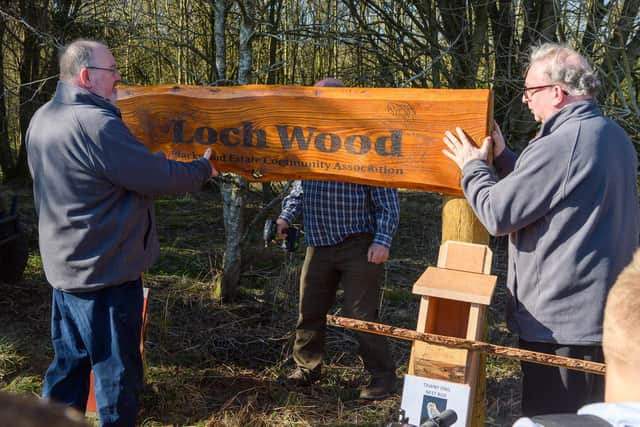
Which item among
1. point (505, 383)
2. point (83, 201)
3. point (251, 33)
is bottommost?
point (505, 383)

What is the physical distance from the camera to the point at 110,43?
6.09 metres

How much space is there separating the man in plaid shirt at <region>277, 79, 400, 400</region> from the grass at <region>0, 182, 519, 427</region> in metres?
0.35

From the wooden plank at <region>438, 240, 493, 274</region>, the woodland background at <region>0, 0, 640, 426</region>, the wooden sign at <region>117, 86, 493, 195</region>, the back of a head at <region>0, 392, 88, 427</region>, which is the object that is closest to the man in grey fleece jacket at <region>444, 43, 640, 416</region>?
the wooden plank at <region>438, 240, 493, 274</region>

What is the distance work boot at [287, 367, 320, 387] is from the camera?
3.96 metres

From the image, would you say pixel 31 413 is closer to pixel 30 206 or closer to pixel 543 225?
pixel 543 225

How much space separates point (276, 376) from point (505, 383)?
60.4 inches

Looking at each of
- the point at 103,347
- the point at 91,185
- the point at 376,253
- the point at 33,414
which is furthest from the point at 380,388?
the point at 33,414

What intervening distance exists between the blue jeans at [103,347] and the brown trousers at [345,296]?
1225 mm

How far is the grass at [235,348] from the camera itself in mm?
3646

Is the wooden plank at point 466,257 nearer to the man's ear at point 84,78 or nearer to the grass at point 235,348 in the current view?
the grass at point 235,348

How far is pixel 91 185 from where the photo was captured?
2.61 m

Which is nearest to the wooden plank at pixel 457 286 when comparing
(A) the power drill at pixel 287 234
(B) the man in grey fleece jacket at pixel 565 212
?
(B) the man in grey fleece jacket at pixel 565 212

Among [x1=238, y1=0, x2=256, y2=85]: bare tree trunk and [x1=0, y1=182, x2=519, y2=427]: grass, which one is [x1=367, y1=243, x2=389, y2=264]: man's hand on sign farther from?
[x1=238, y1=0, x2=256, y2=85]: bare tree trunk

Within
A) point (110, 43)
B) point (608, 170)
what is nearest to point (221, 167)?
point (608, 170)
